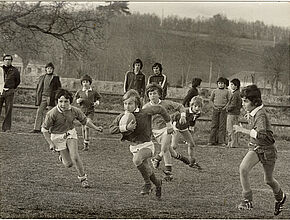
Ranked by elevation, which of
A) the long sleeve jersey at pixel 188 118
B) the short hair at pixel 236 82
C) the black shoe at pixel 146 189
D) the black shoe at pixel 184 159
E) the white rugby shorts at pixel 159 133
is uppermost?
the short hair at pixel 236 82

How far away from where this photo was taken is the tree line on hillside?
5383 millimetres

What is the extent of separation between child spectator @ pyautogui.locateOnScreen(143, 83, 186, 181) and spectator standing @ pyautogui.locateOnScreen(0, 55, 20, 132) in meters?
1.49

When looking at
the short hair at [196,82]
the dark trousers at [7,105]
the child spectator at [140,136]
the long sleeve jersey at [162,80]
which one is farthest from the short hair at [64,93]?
the short hair at [196,82]

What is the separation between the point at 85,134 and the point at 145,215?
1481mm

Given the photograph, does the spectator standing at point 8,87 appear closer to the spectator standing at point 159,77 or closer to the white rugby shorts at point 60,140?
the white rugby shorts at point 60,140

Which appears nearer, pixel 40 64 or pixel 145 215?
pixel 145 215

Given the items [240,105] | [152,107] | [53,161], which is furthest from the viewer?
[240,105]

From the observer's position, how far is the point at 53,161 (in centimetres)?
534

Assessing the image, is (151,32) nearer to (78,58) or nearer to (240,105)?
(78,58)

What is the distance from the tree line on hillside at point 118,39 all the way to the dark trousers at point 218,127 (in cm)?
47

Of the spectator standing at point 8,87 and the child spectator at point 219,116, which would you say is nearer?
the spectator standing at point 8,87

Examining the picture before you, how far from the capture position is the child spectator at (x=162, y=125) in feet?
17.0

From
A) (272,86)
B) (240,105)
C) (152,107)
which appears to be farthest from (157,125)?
(272,86)

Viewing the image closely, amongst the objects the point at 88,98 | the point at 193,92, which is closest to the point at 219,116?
the point at 193,92
